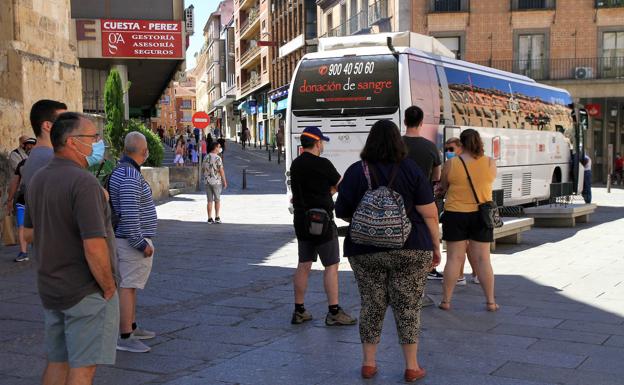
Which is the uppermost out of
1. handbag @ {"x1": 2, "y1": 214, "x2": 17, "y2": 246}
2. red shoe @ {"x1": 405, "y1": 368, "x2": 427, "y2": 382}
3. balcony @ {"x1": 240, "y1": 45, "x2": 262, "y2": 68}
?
balcony @ {"x1": 240, "y1": 45, "x2": 262, "y2": 68}

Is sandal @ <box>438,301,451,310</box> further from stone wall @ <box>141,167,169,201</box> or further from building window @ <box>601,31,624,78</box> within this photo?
building window @ <box>601,31,624,78</box>

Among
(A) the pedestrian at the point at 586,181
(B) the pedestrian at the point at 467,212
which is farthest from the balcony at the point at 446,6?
(B) the pedestrian at the point at 467,212

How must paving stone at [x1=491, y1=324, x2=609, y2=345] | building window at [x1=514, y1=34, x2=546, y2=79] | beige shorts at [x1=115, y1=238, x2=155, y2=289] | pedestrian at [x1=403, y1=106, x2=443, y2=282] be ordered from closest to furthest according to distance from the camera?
beige shorts at [x1=115, y1=238, x2=155, y2=289]
paving stone at [x1=491, y1=324, x2=609, y2=345]
pedestrian at [x1=403, y1=106, x2=443, y2=282]
building window at [x1=514, y1=34, x2=546, y2=79]

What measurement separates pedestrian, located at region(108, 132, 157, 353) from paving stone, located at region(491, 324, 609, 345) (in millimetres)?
2965

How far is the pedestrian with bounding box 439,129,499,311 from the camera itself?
742 centimetres

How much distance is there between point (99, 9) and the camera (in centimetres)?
2561

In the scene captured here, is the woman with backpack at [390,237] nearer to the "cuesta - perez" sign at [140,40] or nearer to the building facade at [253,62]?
the "cuesta - perez" sign at [140,40]

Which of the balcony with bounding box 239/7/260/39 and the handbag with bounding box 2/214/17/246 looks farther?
the balcony with bounding box 239/7/260/39

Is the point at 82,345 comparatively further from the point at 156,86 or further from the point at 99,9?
the point at 156,86

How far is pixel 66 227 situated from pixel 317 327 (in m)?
3.46

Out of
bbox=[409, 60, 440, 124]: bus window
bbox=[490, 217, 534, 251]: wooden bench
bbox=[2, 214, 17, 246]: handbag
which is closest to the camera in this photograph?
bbox=[2, 214, 17, 246]: handbag

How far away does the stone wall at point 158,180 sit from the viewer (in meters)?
21.4

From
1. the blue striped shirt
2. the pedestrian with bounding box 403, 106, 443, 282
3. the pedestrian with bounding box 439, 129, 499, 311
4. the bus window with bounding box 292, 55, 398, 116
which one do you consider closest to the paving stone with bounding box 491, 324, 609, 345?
the pedestrian with bounding box 439, 129, 499, 311

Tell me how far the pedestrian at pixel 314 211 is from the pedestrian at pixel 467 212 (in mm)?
1206
